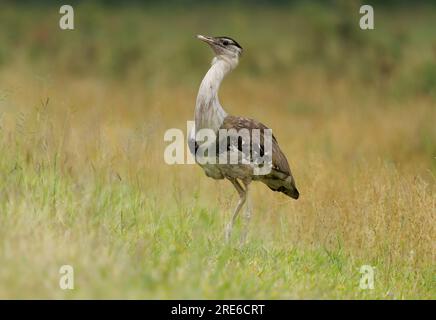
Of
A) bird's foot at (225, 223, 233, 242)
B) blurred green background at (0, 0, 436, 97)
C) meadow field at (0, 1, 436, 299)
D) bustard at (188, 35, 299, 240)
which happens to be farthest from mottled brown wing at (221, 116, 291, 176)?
blurred green background at (0, 0, 436, 97)

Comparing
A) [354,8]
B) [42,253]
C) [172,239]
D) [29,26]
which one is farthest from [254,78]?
[42,253]

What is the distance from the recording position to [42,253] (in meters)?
5.50

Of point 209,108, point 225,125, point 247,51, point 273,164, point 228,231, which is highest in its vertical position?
point 247,51

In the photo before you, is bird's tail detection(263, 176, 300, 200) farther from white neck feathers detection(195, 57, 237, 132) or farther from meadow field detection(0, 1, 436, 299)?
white neck feathers detection(195, 57, 237, 132)

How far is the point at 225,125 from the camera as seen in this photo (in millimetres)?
7551

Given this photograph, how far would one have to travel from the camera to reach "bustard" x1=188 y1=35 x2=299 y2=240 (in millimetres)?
7477

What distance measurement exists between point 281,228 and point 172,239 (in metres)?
1.59

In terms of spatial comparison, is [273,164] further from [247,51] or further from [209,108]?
[247,51]

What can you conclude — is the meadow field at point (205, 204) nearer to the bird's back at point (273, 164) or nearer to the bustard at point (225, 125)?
the bird's back at point (273, 164)

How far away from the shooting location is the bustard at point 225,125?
7.48 meters

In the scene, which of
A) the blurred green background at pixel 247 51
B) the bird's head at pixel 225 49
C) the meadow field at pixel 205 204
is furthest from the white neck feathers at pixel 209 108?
the blurred green background at pixel 247 51

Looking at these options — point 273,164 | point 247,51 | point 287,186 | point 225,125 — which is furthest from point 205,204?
point 247,51
